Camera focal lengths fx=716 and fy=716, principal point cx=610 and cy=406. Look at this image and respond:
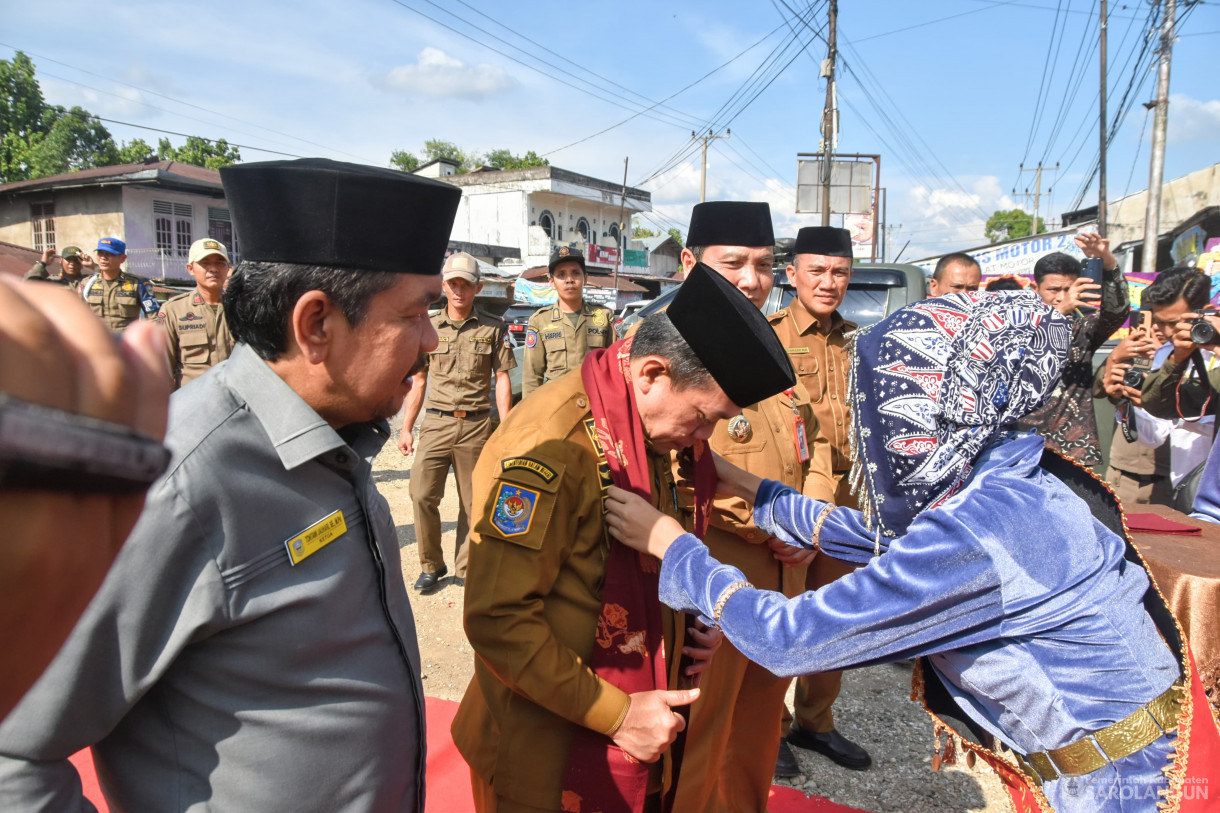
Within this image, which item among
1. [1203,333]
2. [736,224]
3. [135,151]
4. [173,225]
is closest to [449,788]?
[736,224]

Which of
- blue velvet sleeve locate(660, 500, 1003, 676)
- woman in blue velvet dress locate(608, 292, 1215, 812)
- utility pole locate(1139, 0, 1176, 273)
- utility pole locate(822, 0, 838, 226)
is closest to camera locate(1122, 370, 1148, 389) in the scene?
woman in blue velvet dress locate(608, 292, 1215, 812)

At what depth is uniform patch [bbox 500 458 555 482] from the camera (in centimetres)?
153

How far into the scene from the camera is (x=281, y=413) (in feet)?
3.73

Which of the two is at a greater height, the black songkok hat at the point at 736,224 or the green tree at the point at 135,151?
the green tree at the point at 135,151

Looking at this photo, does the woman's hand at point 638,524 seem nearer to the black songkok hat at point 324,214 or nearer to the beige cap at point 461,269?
the black songkok hat at point 324,214

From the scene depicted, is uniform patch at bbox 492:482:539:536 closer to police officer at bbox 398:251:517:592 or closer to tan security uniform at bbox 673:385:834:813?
tan security uniform at bbox 673:385:834:813

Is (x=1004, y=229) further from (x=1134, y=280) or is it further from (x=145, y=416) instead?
(x=145, y=416)

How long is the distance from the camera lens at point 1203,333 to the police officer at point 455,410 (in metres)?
4.23

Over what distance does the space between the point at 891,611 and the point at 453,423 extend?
13.7ft

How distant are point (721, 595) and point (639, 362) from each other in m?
0.58

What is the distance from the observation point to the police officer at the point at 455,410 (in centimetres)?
504

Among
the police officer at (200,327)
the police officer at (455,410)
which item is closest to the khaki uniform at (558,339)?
the police officer at (455,410)

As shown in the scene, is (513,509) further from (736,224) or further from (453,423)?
(453,423)

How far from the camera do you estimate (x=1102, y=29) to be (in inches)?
717
